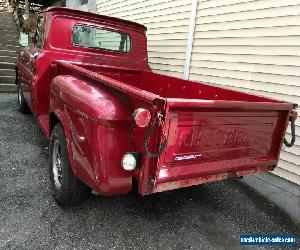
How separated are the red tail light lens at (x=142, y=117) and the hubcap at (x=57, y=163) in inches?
60.3

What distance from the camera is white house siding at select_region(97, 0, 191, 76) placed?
22.5 ft

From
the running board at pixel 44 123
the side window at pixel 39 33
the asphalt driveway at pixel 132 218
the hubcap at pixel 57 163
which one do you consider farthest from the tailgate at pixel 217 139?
the side window at pixel 39 33

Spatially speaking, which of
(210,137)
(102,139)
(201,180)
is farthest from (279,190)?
(102,139)

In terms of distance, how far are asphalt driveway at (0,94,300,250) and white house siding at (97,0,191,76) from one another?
3.35 metres

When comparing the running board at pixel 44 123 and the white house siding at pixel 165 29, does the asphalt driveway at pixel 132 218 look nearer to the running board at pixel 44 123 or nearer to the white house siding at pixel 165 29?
the running board at pixel 44 123

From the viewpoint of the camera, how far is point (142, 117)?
93.8 inches

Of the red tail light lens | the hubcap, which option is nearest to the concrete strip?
the red tail light lens

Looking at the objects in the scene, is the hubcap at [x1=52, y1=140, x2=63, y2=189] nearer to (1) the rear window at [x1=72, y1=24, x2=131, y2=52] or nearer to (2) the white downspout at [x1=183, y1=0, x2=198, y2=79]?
(1) the rear window at [x1=72, y1=24, x2=131, y2=52]

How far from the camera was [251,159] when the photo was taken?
10.8 ft

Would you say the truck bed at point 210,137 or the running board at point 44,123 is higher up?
the truck bed at point 210,137

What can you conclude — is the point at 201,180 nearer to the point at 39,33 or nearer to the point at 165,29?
the point at 39,33

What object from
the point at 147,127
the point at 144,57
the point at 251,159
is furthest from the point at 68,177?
the point at 144,57

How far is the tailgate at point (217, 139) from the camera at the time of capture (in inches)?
103

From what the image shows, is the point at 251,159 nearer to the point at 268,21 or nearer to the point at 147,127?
the point at 147,127
